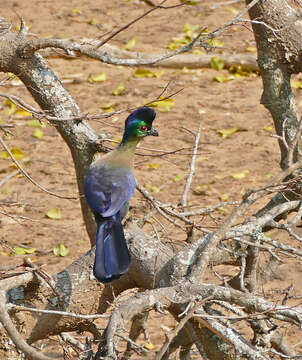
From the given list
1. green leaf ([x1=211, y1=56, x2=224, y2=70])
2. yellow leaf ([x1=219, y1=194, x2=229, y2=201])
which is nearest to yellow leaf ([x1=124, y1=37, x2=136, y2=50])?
green leaf ([x1=211, y1=56, x2=224, y2=70])

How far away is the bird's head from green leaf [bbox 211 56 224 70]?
5116mm

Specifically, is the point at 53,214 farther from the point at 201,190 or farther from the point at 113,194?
→ the point at 113,194

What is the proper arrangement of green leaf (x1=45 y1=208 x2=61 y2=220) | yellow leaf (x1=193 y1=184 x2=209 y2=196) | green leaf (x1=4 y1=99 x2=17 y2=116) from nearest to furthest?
1. green leaf (x1=45 y1=208 x2=61 y2=220)
2. yellow leaf (x1=193 y1=184 x2=209 y2=196)
3. green leaf (x1=4 y1=99 x2=17 y2=116)

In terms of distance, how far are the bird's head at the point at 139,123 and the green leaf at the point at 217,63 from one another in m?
5.12

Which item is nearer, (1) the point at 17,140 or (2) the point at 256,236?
(2) the point at 256,236

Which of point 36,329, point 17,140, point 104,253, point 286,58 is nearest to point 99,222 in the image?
point 104,253

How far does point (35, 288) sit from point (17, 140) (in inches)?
Answer: 166

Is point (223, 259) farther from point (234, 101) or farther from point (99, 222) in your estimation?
point (234, 101)

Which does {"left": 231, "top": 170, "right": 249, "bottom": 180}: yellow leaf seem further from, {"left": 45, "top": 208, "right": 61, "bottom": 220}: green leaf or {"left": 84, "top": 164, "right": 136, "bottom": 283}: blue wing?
{"left": 84, "top": 164, "right": 136, "bottom": 283}: blue wing

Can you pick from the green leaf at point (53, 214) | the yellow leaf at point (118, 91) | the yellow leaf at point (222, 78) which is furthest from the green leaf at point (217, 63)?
the green leaf at point (53, 214)

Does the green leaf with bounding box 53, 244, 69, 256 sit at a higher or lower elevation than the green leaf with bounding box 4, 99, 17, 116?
lower

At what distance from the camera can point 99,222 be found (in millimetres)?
3541

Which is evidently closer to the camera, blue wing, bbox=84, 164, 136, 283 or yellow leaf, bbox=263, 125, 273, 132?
blue wing, bbox=84, 164, 136, 283

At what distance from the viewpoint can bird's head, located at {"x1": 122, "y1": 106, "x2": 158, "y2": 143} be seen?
12.2 feet
